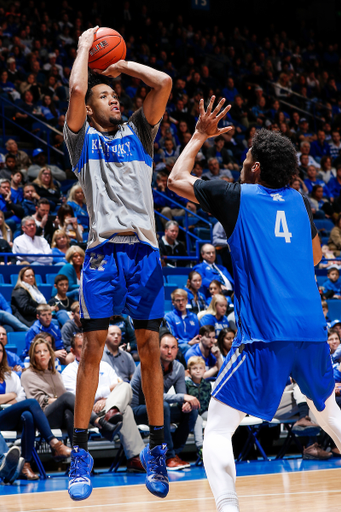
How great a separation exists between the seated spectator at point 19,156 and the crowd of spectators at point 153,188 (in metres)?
0.03

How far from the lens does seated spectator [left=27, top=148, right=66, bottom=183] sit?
11062mm

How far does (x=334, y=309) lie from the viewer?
10.5 metres

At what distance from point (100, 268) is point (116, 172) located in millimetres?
553

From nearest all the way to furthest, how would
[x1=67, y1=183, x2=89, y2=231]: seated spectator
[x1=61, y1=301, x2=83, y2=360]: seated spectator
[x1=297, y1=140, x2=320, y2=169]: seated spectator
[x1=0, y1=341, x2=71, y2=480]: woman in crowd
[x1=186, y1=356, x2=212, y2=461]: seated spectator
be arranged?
[x1=0, y1=341, x2=71, y2=480]: woman in crowd < [x1=186, y1=356, x2=212, y2=461]: seated spectator < [x1=61, y1=301, x2=83, y2=360]: seated spectator < [x1=67, y1=183, x2=89, y2=231]: seated spectator < [x1=297, y1=140, x2=320, y2=169]: seated spectator

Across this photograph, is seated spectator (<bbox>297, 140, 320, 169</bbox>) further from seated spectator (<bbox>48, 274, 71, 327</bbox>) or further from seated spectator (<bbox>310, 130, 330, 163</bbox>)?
seated spectator (<bbox>48, 274, 71, 327</bbox>)

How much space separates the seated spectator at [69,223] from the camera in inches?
378

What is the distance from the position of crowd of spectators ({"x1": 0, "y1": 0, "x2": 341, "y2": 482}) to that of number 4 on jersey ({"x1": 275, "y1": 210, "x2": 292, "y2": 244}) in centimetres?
37

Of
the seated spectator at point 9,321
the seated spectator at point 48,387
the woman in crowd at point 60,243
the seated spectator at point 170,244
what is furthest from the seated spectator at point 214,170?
the seated spectator at point 48,387

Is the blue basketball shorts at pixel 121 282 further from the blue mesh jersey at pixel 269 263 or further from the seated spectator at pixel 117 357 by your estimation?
the seated spectator at pixel 117 357

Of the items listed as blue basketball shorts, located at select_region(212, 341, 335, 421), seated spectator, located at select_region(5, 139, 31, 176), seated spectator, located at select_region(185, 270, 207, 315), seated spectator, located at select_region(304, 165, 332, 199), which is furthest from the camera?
seated spectator, located at select_region(304, 165, 332, 199)

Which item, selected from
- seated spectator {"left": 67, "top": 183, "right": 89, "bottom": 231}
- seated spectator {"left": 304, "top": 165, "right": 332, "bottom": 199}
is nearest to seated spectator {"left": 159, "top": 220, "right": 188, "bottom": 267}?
seated spectator {"left": 67, "top": 183, "right": 89, "bottom": 231}

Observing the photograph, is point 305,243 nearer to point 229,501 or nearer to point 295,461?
point 229,501

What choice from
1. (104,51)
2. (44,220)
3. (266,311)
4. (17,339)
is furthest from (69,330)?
(266,311)

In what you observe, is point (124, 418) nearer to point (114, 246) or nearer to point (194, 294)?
point (194, 294)
